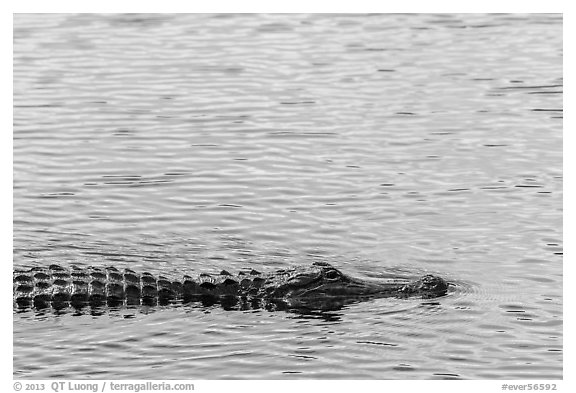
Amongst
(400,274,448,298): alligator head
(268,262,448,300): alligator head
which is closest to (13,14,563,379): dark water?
(400,274,448,298): alligator head

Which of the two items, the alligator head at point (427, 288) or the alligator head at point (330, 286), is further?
the alligator head at point (330, 286)

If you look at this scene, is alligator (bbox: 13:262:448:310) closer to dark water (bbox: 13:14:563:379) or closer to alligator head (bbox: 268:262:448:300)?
alligator head (bbox: 268:262:448:300)

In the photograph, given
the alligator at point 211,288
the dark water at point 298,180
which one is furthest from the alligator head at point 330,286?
the dark water at point 298,180

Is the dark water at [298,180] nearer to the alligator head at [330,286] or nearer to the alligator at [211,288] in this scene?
the alligator at [211,288]

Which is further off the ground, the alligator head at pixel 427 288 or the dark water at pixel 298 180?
the dark water at pixel 298 180

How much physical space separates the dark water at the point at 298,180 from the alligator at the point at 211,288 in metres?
0.27

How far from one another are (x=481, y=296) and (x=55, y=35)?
14.8 metres

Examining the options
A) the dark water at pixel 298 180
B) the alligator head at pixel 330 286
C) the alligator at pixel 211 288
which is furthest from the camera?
the alligator head at pixel 330 286

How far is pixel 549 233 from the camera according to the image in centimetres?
1523

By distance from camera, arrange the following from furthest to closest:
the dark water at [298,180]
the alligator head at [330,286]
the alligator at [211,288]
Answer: the alligator head at [330,286] < the alligator at [211,288] < the dark water at [298,180]

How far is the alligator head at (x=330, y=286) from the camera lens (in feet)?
44.4

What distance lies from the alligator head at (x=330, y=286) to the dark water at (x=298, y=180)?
1.30 ft
